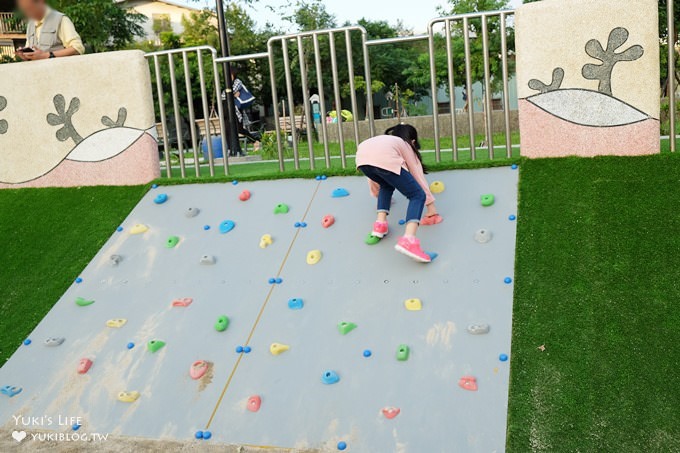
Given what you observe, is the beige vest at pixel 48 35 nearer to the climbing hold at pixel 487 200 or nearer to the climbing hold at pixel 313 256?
the climbing hold at pixel 313 256

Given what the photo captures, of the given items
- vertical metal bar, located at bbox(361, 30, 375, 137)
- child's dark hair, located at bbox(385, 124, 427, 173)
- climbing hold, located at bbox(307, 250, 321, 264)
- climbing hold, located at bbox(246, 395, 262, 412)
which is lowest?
climbing hold, located at bbox(246, 395, 262, 412)

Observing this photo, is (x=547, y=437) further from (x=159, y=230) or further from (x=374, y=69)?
(x=374, y=69)

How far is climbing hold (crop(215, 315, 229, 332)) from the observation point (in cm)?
528

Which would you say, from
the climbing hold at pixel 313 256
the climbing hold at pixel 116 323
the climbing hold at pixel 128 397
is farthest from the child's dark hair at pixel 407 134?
the climbing hold at pixel 128 397

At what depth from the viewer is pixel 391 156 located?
18.3 ft

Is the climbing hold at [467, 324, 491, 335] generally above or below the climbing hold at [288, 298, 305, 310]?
below

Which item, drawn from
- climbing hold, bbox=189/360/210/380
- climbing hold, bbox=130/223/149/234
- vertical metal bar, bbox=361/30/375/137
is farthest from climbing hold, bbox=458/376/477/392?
climbing hold, bbox=130/223/149/234

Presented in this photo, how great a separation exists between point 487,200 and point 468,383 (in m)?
2.14

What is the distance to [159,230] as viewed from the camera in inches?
265

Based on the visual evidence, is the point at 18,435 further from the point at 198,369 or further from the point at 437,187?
the point at 437,187

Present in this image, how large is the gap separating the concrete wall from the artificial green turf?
4.23 meters

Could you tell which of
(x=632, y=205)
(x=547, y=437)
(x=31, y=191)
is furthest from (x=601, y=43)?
(x=31, y=191)

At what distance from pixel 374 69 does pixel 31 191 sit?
27862 millimetres

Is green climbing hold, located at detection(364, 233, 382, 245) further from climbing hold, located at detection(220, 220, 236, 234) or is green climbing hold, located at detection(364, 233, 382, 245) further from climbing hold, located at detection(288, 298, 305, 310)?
climbing hold, located at detection(220, 220, 236, 234)
